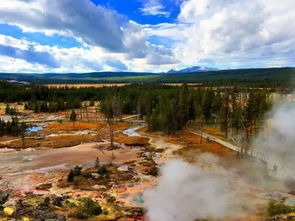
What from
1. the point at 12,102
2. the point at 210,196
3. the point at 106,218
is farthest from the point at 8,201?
the point at 12,102

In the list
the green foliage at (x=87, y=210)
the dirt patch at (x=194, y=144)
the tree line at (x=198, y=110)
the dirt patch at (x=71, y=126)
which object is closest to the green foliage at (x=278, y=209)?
the green foliage at (x=87, y=210)

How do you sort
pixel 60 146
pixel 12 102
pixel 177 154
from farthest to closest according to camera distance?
1. pixel 12 102
2. pixel 60 146
3. pixel 177 154

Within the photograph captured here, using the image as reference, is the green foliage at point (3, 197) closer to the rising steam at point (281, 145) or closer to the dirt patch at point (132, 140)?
the rising steam at point (281, 145)

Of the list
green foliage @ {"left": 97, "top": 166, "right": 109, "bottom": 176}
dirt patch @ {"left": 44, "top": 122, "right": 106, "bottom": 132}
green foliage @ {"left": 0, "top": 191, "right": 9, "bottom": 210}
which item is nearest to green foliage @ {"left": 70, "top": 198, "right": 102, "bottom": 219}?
green foliage @ {"left": 0, "top": 191, "right": 9, "bottom": 210}

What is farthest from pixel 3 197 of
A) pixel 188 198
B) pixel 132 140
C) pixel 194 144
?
pixel 194 144

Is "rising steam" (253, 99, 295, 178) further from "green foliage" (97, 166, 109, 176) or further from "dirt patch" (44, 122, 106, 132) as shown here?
"dirt patch" (44, 122, 106, 132)

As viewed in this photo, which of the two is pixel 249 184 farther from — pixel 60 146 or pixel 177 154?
pixel 60 146

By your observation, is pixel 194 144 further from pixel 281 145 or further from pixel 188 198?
pixel 188 198

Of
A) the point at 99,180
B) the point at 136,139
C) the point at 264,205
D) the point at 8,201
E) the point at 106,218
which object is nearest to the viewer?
the point at 106,218
